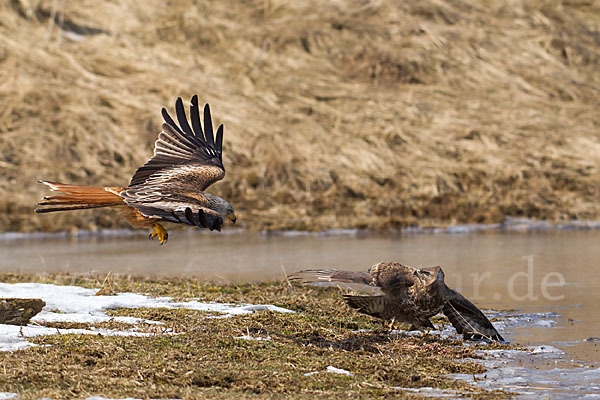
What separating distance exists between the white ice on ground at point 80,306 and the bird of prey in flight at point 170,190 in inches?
37.4

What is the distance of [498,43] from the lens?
3572 cm

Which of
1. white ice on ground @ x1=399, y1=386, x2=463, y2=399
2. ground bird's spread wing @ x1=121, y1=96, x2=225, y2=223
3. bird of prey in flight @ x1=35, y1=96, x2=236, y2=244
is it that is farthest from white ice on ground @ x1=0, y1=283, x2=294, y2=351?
white ice on ground @ x1=399, y1=386, x2=463, y2=399

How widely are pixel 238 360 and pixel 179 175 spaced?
2561mm

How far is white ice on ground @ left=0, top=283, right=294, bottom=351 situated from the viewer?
6.62m

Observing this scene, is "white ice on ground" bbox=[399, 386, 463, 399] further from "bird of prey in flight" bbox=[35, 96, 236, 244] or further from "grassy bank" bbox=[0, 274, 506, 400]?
"bird of prey in flight" bbox=[35, 96, 236, 244]

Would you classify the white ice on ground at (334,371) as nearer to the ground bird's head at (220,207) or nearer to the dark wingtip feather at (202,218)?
the dark wingtip feather at (202,218)

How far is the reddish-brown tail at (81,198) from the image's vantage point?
6.94 metres

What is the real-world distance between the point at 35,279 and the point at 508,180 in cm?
1722

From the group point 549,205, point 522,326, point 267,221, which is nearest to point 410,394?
point 522,326

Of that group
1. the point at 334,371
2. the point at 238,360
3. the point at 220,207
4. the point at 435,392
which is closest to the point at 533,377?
the point at 435,392

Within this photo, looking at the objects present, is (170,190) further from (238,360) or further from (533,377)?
(533,377)

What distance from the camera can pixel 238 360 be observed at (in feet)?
19.7

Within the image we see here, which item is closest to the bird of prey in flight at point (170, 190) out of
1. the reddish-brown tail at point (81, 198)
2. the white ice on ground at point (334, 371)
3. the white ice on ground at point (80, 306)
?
the reddish-brown tail at point (81, 198)

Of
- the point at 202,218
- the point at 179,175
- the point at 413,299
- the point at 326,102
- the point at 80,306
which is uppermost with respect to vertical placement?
the point at 326,102
